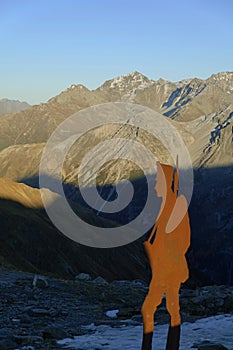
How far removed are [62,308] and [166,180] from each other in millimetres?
16110

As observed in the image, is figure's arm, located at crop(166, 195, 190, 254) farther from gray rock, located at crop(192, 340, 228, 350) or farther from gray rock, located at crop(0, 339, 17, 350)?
gray rock, located at crop(0, 339, 17, 350)

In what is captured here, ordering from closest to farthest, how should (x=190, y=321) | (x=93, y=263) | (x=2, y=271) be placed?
1. (x=190, y=321)
2. (x=2, y=271)
3. (x=93, y=263)

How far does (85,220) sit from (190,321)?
114 m

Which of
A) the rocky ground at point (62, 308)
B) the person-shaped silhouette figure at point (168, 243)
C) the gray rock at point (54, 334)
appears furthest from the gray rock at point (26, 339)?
the person-shaped silhouette figure at point (168, 243)

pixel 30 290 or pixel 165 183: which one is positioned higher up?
pixel 165 183

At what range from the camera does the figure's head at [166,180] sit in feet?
46.4

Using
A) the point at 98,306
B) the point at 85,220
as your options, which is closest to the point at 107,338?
the point at 98,306

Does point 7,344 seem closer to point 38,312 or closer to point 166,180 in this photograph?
point 38,312

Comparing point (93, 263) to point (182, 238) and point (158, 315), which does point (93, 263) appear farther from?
point (182, 238)

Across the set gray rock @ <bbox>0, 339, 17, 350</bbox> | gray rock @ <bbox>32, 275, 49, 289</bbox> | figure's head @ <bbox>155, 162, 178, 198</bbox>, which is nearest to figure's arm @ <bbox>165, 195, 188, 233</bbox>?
figure's head @ <bbox>155, 162, 178, 198</bbox>

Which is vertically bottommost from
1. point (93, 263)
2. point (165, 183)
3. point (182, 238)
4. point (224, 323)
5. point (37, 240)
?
point (93, 263)

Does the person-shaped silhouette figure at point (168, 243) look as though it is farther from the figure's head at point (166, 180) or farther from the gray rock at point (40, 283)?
the gray rock at point (40, 283)

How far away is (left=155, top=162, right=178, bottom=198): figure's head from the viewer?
14156 mm

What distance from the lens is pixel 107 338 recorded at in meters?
19.7
